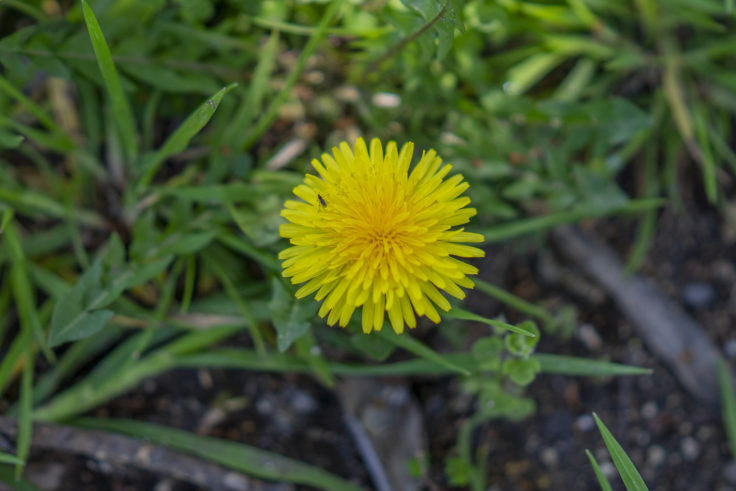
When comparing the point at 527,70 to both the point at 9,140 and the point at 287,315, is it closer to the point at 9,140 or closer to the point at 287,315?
the point at 287,315

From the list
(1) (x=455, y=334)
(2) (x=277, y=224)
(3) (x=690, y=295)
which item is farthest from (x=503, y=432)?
(2) (x=277, y=224)

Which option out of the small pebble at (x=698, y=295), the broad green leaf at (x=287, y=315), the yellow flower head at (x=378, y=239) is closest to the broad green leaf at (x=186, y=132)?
the yellow flower head at (x=378, y=239)

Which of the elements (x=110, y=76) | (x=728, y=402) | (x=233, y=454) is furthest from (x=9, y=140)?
(x=728, y=402)

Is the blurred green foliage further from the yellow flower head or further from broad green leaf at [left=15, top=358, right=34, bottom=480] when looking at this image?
the yellow flower head

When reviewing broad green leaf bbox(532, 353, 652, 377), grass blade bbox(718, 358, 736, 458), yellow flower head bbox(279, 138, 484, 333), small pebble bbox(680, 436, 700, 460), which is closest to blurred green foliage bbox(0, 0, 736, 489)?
broad green leaf bbox(532, 353, 652, 377)

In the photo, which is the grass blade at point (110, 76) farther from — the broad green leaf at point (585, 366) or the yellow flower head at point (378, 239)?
the broad green leaf at point (585, 366)

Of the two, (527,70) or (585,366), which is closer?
(585,366)
